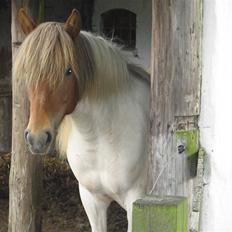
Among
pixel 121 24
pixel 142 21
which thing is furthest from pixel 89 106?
pixel 121 24

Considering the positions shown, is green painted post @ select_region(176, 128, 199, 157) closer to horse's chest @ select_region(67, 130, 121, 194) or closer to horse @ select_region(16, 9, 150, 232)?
horse @ select_region(16, 9, 150, 232)

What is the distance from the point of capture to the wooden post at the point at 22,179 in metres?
4.45

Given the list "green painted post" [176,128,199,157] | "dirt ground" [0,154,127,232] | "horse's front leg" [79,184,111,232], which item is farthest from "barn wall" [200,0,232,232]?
"dirt ground" [0,154,127,232]

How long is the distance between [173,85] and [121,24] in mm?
6019

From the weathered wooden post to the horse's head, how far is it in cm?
82

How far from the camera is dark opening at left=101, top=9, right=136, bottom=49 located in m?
7.97

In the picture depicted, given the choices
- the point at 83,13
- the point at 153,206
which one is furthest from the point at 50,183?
the point at 153,206

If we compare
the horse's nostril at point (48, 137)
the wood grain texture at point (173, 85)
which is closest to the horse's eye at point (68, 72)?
the horse's nostril at point (48, 137)

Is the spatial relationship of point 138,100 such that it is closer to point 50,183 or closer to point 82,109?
point 82,109

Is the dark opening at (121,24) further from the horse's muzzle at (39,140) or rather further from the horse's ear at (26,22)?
the horse's muzzle at (39,140)

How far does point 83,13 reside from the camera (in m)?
7.85

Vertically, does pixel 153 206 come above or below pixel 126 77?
below

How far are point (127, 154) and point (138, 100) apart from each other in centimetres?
34

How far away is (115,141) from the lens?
3.48 metres
